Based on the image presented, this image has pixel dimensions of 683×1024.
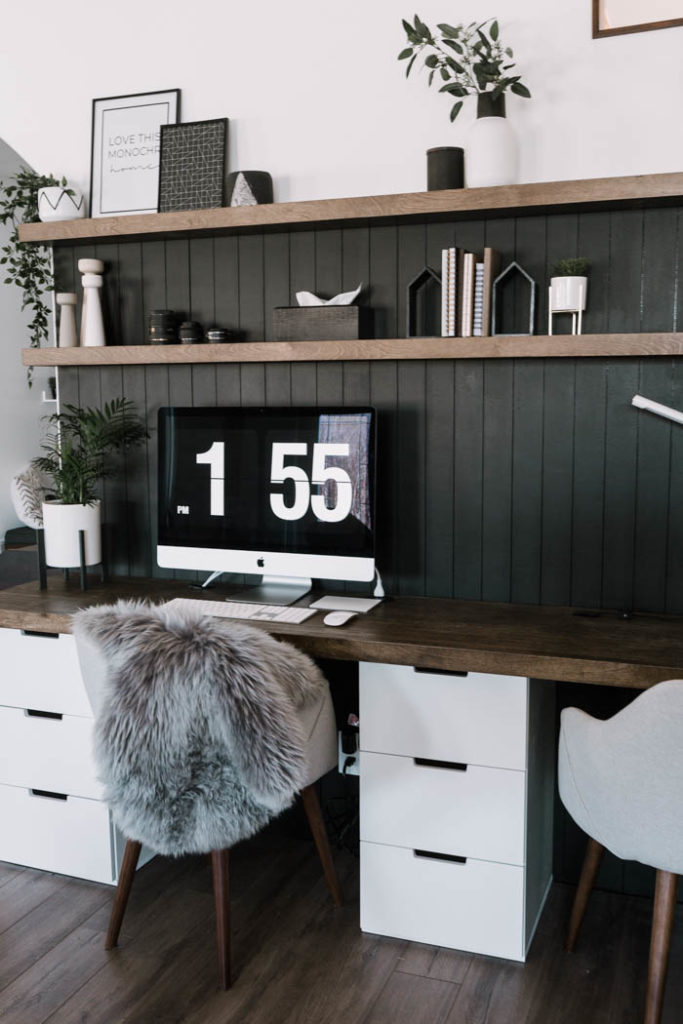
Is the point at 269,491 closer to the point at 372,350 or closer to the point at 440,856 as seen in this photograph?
the point at 372,350

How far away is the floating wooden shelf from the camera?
7.36ft

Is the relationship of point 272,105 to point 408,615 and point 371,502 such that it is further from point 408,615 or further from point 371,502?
point 408,615

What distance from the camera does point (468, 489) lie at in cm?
258

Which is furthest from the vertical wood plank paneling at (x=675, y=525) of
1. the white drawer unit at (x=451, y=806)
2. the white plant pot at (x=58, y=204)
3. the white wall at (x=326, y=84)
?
the white plant pot at (x=58, y=204)

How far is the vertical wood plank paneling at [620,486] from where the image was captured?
2.39m

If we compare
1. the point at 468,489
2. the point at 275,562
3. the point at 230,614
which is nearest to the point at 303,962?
the point at 230,614

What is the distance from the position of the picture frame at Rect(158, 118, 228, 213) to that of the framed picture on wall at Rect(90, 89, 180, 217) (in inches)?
2.0

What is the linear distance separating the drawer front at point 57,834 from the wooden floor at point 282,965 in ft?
0.18

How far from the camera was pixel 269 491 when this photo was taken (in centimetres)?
264

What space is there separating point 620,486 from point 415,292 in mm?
751

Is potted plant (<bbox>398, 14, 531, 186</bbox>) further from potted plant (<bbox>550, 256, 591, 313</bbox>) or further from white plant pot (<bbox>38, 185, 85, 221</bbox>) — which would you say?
white plant pot (<bbox>38, 185, 85, 221</bbox>)

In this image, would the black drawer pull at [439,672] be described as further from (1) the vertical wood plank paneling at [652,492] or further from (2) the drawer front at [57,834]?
(2) the drawer front at [57,834]

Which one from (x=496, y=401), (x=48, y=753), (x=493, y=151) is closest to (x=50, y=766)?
(x=48, y=753)

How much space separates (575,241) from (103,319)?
1.44m
